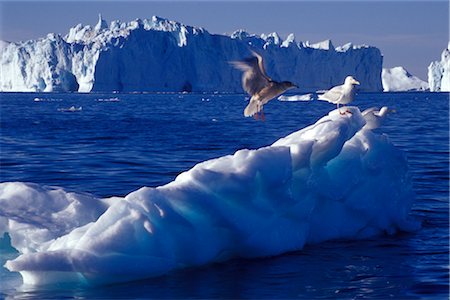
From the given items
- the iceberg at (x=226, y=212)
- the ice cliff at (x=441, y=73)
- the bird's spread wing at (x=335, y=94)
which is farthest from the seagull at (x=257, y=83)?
the ice cliff at (x=441, y=73)

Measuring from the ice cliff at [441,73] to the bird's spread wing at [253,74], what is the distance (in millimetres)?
66950

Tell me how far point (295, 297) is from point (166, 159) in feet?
28.8

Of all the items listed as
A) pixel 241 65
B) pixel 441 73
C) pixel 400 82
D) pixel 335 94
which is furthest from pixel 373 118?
pixel 400 82

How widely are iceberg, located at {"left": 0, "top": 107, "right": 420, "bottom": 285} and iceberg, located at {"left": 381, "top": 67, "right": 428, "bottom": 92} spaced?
11813cm

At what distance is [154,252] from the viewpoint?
5.89 meters

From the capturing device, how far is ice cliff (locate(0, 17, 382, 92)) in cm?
6159

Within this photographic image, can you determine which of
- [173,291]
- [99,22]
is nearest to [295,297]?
[173,291]

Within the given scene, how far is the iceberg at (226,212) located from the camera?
5.71m

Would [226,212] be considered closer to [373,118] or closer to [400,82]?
[373,118]

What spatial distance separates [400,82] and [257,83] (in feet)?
397

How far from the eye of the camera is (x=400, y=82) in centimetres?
12581

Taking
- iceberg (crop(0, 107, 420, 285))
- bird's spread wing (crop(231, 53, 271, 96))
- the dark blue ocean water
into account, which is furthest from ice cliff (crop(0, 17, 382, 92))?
iceberg (crop(0, 107, 420, 285))

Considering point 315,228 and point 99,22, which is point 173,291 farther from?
point 99,22

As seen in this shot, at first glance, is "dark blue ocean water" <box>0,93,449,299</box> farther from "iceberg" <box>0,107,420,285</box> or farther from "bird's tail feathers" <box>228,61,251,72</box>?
Result: "bird's tail feathers" <box>228,61,251,72</box>
